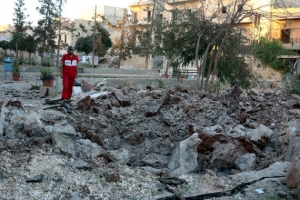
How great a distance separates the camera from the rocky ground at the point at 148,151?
393 cm

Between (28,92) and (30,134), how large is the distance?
6.35 m

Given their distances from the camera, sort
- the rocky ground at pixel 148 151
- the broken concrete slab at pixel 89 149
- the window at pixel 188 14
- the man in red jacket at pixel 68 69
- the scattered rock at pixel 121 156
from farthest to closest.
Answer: the window at pixel 188 14
the man in red jacket at pixel 68 69
the scattered rock at pixel 121 156
the broken concrete slab at pixel 89 149
the rocky ground at pixel 148 151

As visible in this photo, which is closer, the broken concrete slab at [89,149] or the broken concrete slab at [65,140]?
the broken concrete slab at [65,140]

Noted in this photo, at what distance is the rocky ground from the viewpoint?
393 centimetres

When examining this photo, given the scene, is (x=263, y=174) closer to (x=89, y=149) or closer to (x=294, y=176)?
(x=294, y=176)

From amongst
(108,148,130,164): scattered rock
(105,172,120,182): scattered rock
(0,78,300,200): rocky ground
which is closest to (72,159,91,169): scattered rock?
(0,78,300,200): rocky ground

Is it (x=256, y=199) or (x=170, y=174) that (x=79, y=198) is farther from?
(x=256, y=199)

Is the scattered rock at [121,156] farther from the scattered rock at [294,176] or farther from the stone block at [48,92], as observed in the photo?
the stone block at [48,92]

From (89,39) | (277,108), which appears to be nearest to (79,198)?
(277,108)

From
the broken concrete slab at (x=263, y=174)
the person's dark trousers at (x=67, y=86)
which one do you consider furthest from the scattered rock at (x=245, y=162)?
the person's dark trousers at (x=67, y=86)

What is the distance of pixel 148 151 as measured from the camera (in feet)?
21.8

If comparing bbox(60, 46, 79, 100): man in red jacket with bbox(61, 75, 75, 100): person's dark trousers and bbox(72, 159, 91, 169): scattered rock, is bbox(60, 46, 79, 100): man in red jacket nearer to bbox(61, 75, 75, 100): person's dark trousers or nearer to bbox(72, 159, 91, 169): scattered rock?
bbox(61, 75, 75, 100): person's dark trousers

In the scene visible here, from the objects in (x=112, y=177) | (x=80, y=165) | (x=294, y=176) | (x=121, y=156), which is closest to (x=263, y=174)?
(x=294, y=176)

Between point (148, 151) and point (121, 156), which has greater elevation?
point (121, 156)
